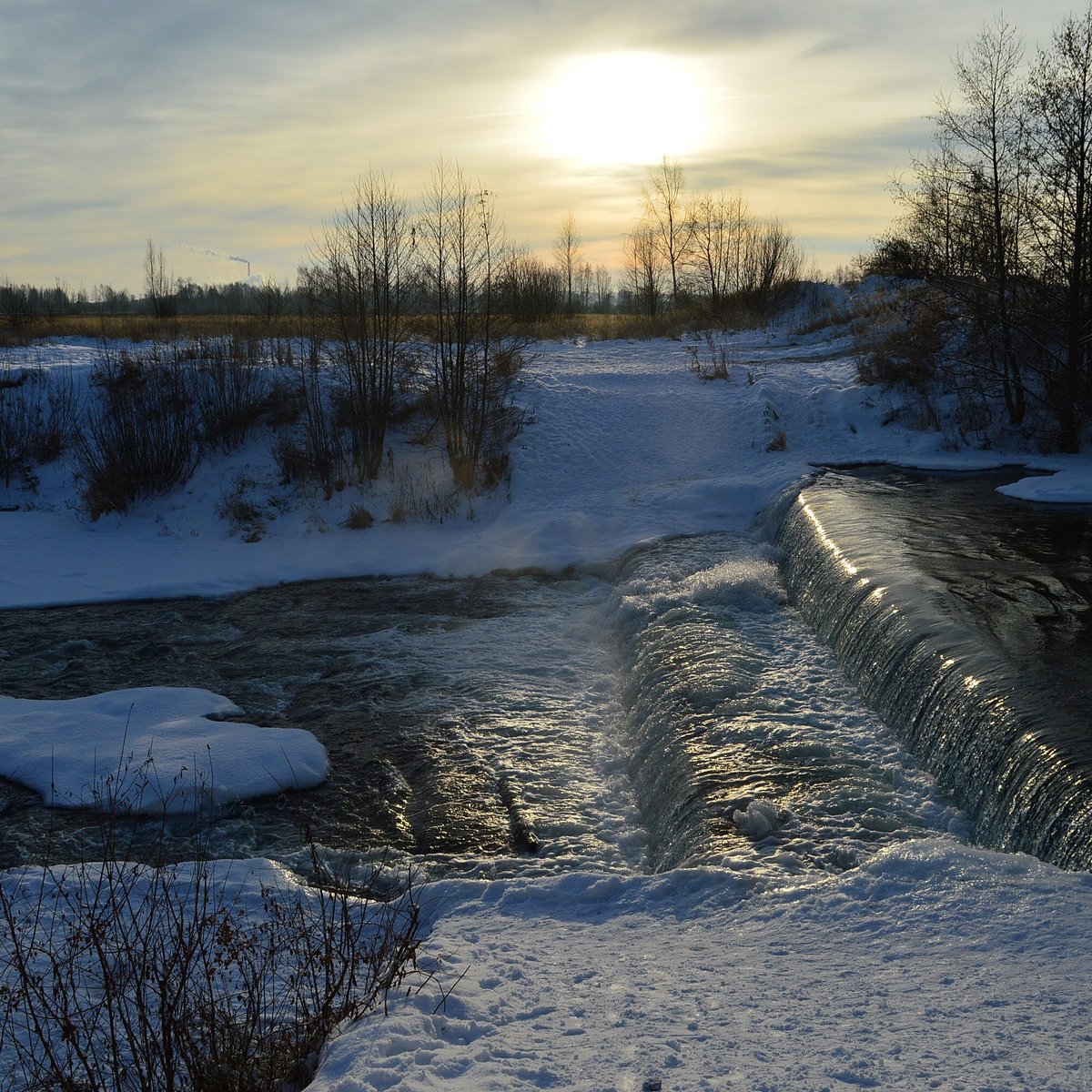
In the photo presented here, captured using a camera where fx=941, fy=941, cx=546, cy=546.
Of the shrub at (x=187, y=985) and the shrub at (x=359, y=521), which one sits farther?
the shrub at (x=359, y=521)

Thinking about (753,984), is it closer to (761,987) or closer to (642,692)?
(761,987)

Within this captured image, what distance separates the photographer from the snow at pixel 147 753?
738cm

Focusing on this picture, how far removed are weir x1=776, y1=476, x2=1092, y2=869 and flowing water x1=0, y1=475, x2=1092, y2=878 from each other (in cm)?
3

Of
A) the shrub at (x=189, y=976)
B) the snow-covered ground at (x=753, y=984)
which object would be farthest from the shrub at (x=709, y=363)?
the shrub at (x=189, y=976)

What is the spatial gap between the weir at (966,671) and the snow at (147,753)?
490 centimetres

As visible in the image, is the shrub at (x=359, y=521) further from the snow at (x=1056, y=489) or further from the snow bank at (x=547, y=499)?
the snow at (x=1056, y=489)

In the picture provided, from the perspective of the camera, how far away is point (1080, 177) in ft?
48.4

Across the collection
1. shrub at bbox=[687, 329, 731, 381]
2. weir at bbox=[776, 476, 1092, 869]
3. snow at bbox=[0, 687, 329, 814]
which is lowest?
snow at bbox=[0, 687, 329, 814]

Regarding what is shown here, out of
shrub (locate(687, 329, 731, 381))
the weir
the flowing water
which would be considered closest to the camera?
the weir

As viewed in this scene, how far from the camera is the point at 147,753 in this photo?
316 inches

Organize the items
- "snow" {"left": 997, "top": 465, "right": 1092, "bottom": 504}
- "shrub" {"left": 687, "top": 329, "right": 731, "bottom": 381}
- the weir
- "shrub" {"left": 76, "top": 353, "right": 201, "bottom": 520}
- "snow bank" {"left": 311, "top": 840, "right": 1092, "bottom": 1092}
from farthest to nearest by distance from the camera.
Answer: "shrub" {"left": 687, "top": 329, "right": 731, "bottom": 381}, "shrub" {"left": 76, "top": 353, "right": 201, "bottom": 520}, "snow" {"left": 997, "top": 465, "right": 1092, "bottom": 504}, the weir, "snow bank" {"left": 311, "top": 840, "right": 1092, "bottom": 1092}

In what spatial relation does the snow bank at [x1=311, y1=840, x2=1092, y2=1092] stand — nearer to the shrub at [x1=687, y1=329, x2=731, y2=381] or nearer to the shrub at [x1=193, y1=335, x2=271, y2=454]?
the shrub at [x1=193, y1=335, x2=271, y2=454]

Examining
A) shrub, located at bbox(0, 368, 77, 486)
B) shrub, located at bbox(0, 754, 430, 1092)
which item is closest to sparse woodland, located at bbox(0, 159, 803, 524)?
shrub, located at bbox(0, 368, 77, 486)

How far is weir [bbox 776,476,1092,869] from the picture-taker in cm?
552
